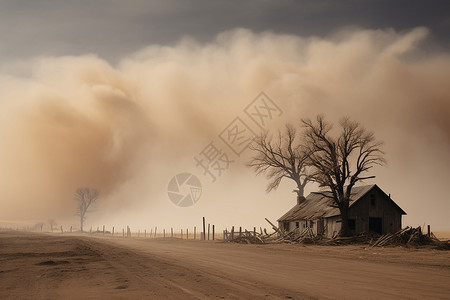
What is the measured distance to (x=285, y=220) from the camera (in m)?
51.9

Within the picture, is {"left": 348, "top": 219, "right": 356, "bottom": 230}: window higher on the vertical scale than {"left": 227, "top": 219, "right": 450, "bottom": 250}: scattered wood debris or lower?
higher

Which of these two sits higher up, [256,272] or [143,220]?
[256,272]

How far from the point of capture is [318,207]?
46969 mm

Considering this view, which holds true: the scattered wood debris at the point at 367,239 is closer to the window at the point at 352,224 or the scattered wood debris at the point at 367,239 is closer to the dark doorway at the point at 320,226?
the window at the point at 352,224

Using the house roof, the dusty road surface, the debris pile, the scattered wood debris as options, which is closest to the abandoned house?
the house roof

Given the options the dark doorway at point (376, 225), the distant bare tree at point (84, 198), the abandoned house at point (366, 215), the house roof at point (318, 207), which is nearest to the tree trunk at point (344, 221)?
the house roof at point (318, 207)

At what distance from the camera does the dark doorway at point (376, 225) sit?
4066 centimetres

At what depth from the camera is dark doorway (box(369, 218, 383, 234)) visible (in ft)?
133

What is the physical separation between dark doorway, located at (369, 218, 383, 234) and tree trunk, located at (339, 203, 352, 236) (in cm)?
378

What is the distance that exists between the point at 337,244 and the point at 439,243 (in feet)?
28.3

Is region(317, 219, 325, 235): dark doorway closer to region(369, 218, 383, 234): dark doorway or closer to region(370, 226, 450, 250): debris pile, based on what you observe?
region(369, 218, 383, 234): dark doorway

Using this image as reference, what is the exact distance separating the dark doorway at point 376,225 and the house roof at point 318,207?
9.37 feet

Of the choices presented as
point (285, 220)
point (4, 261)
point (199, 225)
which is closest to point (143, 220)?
point (199, 225)

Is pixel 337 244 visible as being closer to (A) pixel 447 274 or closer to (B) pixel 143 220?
(A) pixel 447 274
